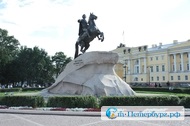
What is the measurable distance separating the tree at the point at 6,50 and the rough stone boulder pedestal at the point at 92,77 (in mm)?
36701

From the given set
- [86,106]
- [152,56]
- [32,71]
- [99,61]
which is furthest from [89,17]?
[152,56]

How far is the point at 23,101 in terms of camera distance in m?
16.7

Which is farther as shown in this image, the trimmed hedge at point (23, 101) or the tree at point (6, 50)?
the tree at point (6, 50)

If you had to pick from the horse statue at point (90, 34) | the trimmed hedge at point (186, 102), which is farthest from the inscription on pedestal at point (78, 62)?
the trimmed hedge at point (186, 102)

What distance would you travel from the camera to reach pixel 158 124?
10242mm

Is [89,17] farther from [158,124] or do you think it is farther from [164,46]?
[164,46]

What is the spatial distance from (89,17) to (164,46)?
2761 inches

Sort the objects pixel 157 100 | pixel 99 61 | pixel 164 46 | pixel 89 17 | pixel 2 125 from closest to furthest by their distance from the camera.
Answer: pixel 2 125, pixel 157 100, pixel 99 61, pixel 89 17, pixel 164 46

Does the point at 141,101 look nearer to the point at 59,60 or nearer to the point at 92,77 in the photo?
the point at 92,77

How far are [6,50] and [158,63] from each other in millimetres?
53479

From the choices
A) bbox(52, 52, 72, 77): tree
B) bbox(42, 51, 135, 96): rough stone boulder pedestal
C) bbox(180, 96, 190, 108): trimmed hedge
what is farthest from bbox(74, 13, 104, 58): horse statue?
bbox(52, 52, 72, 77): tree

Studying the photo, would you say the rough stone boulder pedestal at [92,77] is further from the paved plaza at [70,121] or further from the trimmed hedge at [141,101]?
the paved plaza at [70,121]

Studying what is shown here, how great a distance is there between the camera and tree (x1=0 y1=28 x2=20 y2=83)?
56.3 m

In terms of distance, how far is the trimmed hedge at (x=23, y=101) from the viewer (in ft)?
53.5
